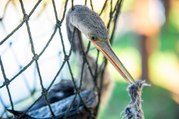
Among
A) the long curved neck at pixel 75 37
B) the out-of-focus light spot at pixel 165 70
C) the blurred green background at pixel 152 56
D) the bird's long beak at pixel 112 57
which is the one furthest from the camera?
the out-of-focus light spot at pixel 165 70

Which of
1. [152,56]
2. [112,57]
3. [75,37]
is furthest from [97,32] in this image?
[152,56]

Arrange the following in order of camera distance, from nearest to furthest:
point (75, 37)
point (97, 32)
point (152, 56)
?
1. point (97, 32)
2. point (75, 37)
3. point (152, 56)

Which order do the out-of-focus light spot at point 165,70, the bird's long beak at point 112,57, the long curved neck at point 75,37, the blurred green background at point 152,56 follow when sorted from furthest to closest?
the out-of-focus light spot at point 165,70, the blurred green background at point 152,56, the long curved neck at point 75,37, the bird's long beak at point 112,57

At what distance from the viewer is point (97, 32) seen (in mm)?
557

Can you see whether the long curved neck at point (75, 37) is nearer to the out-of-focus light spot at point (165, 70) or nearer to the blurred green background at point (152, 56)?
the blurred green background at point (152, 56)

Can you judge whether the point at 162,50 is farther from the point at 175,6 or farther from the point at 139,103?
the point at 139,103

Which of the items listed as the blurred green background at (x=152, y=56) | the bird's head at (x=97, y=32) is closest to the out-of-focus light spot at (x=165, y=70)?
the blurred green background at (x=152, y=56)

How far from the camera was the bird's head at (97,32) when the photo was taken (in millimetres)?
555

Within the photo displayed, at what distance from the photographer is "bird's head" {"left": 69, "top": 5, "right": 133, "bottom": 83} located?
555 mm

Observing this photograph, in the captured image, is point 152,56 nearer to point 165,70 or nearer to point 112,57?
point 165,70

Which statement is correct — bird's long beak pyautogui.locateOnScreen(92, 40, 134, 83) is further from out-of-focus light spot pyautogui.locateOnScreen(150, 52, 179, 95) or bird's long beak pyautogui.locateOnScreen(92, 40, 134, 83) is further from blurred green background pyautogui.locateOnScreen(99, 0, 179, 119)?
out-of-focus light spot pyautogui.locateOnScreen(150, 52, 179, 95)

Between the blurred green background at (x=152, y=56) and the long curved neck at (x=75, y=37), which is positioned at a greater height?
the long curved neck at (x=75, y=37)

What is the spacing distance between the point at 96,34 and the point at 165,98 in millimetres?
1214

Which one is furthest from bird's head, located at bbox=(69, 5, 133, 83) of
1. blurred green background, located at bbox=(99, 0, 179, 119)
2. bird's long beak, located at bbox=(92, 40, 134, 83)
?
blurred green background, located at bbox=(99, 0, 179, 119)
